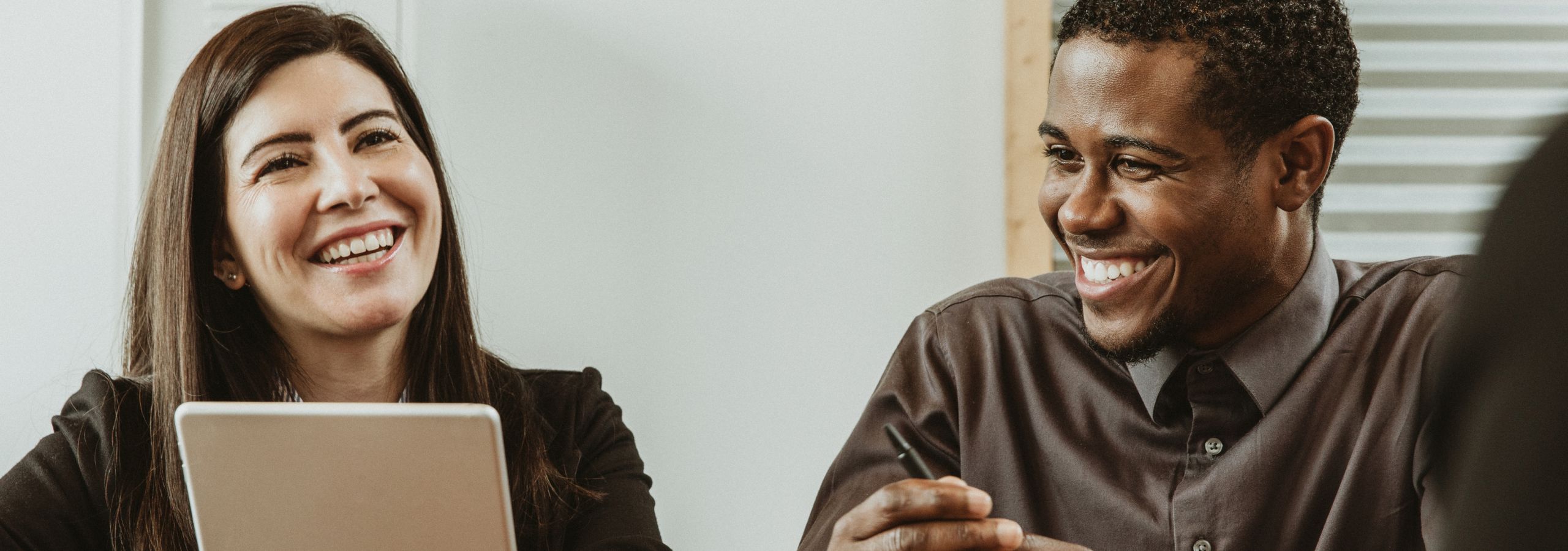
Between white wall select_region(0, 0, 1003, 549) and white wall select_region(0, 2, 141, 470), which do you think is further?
white wall select_region(0, 0, 1003, 549)

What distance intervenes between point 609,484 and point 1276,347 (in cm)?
84

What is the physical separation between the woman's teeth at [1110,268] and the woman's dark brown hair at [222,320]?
693mm

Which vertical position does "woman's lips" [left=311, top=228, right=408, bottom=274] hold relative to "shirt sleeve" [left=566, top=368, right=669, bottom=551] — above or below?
above

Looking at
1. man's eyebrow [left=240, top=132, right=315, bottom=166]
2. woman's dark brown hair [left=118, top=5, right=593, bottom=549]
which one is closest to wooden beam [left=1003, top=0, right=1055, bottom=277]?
woman's dark brown hair [left=118, top=5, right=593, bottom=549]

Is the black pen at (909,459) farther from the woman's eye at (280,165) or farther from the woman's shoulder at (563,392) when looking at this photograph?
the woman's eye at (280,165)

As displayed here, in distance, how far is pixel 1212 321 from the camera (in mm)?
1359

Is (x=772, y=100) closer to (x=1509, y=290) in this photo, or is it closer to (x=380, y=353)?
(x=380, y=353)

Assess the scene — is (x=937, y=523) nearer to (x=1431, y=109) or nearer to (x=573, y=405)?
(x=573, y=405)

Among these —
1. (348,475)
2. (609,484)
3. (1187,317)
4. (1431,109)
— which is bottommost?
→ (609,484)

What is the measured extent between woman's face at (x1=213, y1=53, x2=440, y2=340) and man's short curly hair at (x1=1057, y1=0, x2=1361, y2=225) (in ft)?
2.84

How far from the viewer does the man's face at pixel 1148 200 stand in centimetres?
127

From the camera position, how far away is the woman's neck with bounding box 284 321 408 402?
1.66m

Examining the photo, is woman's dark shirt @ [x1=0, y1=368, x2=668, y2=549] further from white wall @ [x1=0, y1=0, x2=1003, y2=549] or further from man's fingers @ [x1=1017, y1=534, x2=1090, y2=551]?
man's fingers @ [x1=1017, y1=534, x2=1090, y2=551]

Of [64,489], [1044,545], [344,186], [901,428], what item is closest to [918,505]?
[1044,545]
